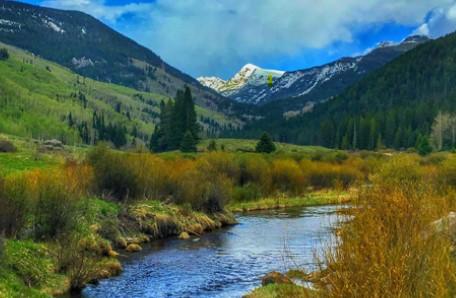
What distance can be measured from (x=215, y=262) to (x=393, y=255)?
29905 millimetres

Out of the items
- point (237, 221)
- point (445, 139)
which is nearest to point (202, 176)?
point (237, 221)

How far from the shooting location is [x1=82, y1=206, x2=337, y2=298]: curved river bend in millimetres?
31250

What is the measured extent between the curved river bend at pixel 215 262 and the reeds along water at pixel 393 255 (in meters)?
6.78

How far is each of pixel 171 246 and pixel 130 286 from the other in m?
15.3

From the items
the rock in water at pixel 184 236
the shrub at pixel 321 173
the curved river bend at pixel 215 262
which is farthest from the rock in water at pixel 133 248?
the shrub at pixel 321 173

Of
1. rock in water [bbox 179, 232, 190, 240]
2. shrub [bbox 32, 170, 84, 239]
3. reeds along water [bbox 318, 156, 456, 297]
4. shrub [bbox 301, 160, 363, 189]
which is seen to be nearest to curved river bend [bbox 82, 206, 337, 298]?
rock in water [bbox 179, 232, 190, 240]

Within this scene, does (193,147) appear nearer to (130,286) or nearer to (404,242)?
(130,286)

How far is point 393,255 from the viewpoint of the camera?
11.2 meters

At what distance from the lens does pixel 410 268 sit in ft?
38.0

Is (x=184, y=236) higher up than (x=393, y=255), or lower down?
lower down

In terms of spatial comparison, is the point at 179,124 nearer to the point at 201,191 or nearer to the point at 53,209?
the point at 201,191

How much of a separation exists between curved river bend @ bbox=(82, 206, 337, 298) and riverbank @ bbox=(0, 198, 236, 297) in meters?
1.29

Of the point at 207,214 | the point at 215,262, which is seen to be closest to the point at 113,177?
the point at 207,214

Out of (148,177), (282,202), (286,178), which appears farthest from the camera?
(286,178)
